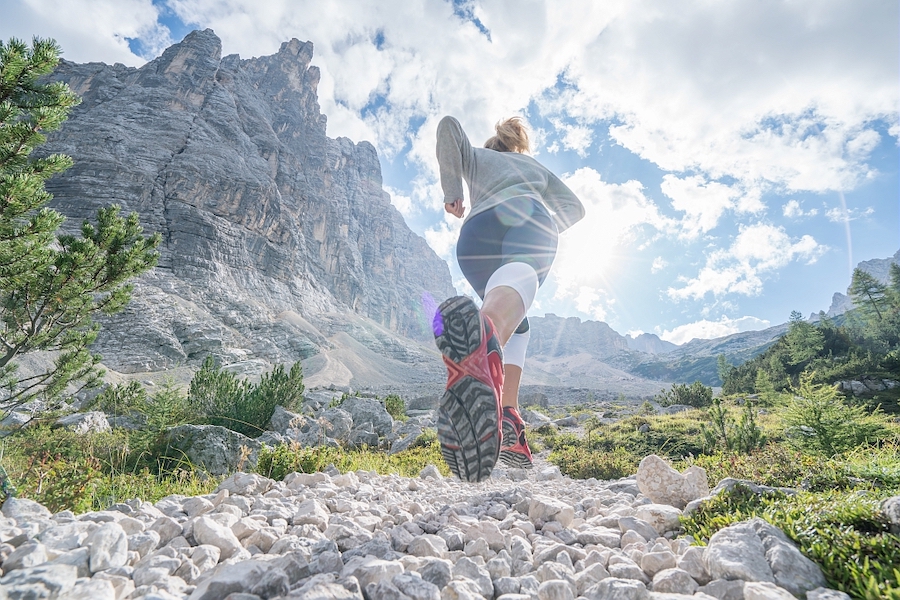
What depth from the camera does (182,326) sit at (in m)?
51.1

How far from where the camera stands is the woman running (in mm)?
1966

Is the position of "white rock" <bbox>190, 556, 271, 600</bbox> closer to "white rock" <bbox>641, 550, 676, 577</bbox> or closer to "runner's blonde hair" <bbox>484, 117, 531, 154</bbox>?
"white rock" <bbox>641, 550, 676, 577</bbox>

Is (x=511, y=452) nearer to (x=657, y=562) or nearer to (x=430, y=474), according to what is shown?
(x=430, y=474)

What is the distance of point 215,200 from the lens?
7081 centimetres

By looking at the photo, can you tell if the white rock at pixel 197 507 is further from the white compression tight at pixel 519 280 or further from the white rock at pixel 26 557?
the white compression tight at pixel 519 280

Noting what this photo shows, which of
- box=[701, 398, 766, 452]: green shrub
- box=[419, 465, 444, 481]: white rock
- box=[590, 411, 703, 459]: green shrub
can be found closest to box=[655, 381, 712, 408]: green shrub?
box=[590, 411, 703, 459]: green shrub

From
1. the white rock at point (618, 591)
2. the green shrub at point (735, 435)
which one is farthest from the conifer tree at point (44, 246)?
the green shrub at point (735, 435)

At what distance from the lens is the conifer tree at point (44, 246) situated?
4.27 meters

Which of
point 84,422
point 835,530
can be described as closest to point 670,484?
point 835,530

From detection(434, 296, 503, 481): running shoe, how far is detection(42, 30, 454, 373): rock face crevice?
180ft

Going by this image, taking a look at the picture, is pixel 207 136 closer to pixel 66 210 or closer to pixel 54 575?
pixel 66 210

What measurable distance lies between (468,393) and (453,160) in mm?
1858

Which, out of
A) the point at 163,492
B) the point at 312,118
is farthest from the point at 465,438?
the point at 312,118

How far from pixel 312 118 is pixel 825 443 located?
13570 cm
